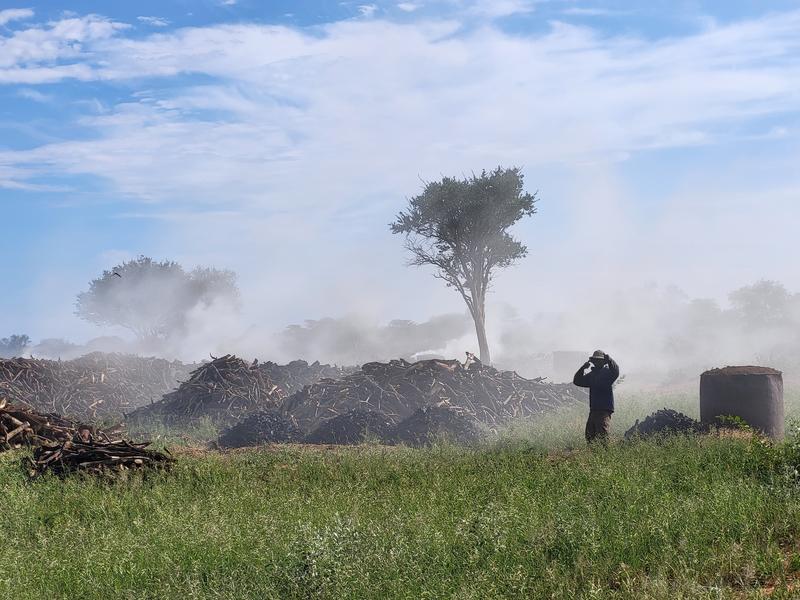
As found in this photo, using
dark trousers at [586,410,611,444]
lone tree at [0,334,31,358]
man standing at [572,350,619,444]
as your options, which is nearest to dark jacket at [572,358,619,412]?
man standing at [572,350,619,444]

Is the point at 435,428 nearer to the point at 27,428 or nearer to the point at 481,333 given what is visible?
the point at 27,428

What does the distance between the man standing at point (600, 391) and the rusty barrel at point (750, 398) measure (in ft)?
8.22

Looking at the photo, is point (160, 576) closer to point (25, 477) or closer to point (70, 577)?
point (70, 577)

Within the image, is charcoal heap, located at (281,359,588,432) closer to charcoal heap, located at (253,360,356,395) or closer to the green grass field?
charcoal heap, located at (253,360,356,395)

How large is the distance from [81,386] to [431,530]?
25.9m

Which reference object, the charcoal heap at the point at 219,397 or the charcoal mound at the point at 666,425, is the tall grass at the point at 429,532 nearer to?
the charcoal mound at the point at 666,425

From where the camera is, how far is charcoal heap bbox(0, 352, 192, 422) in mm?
28891

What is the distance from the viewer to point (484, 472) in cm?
1255

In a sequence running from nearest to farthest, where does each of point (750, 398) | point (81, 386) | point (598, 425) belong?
point (598, 425), point (750, 398), point (81, 386)

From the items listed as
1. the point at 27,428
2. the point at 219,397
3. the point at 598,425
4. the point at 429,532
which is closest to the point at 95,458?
the point at 27,428

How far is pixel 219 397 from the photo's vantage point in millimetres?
27203

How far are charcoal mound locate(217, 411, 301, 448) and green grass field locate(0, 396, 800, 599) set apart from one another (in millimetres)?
7636

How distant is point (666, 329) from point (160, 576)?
183 feet

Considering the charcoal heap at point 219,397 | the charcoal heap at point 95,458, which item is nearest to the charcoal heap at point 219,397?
the charcoal heap at point 219,397
